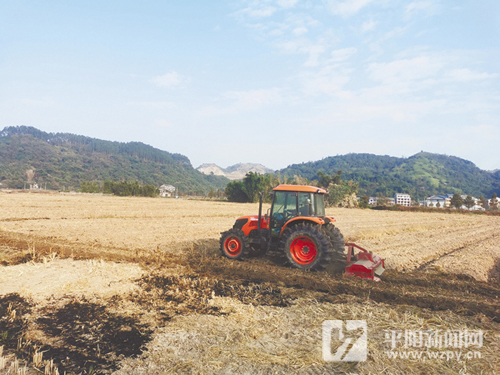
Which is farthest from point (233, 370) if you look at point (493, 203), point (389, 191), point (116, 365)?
point (389, 191)

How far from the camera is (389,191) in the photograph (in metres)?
151

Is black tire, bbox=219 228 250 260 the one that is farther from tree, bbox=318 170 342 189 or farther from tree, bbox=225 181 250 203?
tree, bbox=225 181 250 203

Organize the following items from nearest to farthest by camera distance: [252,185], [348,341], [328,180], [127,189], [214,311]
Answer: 1. [348,341]
2. [214,311]
3. [328,180]
4. [252,185]
5. [127,189]

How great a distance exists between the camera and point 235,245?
27.0ft

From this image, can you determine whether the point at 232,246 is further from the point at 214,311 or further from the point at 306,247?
the point at 214,311

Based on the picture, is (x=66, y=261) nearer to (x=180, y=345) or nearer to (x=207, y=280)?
(x=207, y=280)

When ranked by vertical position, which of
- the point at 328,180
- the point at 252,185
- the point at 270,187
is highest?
the point at 328,180

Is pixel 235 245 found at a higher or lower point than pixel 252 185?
lower

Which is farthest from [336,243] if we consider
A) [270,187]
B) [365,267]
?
[270,187]

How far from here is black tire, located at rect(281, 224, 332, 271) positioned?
6930 mm

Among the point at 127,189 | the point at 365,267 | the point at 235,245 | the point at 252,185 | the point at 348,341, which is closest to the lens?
the point at 348,341

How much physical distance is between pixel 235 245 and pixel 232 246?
0.10 meters

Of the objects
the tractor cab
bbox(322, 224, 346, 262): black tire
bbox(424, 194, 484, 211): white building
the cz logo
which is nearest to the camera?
the cz logo

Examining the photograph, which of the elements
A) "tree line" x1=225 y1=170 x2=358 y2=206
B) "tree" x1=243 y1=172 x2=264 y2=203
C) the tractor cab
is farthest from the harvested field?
"tree" x1=243 y1=172 x2=264 y2=203
